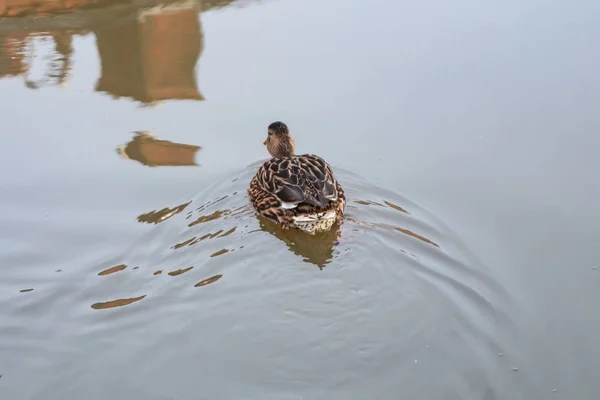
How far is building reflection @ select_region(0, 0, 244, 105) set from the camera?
8719 millimetres

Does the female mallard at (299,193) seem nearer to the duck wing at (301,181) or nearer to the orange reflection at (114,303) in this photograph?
the duck wing at (301,181)

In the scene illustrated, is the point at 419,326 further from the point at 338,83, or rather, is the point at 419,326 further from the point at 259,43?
the point at 259,43

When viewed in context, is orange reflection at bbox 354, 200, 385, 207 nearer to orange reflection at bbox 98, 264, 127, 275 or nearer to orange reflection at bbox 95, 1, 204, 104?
orange reflection at bbox 98, 264, 127, 275

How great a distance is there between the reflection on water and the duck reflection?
101 centimetres

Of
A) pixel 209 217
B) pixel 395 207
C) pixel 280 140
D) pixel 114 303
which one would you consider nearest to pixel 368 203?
pixel 395 207

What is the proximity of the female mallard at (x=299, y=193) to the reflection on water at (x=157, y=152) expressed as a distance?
0.72 metres

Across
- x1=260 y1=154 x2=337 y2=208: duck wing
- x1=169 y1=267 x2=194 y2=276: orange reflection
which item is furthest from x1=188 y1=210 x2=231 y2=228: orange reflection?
x1=169 y1=267 x2=194 y2=276: orange reflection

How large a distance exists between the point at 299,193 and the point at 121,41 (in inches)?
158

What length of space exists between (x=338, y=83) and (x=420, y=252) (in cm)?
303

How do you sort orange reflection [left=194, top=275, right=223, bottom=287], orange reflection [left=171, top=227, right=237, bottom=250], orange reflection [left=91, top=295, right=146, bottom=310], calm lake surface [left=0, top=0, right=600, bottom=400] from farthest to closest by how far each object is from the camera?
orange reflection [left=171, top=227, right=237, bottom=250]
orange reflection [left=194, top=275, right=223, bottom=287]
orange reflection [left=91, top=295, right=146, bottom=310]
calm lake surface [left=0, top=0, right=600, bottom=400]

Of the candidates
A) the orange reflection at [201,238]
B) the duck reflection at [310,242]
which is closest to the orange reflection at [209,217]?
the orange reflection at [201,238]

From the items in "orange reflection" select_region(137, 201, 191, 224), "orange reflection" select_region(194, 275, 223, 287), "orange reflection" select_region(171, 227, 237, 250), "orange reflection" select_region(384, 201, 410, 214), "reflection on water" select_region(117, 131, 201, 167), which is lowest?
"orange reflection" select_region(194, 275, 223, 287)

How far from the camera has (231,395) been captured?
4.68m

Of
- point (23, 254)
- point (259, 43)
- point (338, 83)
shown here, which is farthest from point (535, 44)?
point (23, 254)
